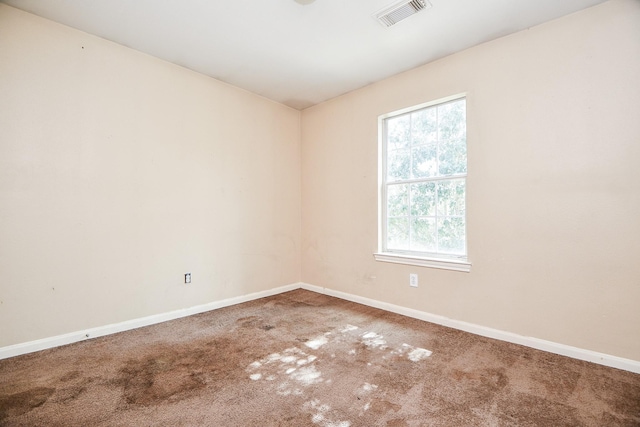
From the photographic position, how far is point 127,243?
2721mm

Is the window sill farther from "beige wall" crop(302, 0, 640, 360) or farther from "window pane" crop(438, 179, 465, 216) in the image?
"window pane" crop(438, 179, 465, 216)

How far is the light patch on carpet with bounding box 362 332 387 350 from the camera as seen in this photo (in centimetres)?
236

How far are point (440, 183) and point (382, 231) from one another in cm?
86

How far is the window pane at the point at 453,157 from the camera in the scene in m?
2.80

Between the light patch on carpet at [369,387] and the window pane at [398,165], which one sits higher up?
the window pane at [398,165]

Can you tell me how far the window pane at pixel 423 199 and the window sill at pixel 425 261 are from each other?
0.48 m

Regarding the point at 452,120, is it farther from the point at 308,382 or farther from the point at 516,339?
the point at 308,382

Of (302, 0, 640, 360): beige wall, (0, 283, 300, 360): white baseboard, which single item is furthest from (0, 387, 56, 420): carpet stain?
(302, 0, 640, 360): beige wall

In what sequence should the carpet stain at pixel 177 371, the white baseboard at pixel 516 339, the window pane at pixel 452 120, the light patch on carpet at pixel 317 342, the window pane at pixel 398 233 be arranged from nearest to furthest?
the carpet stain at pixel 177 371 → the white baseboard at pixel 516 339 → the light patch on carpet at pixel 317 342 → the window pane at pixel 452 120 → the window pane at pixel 398 233

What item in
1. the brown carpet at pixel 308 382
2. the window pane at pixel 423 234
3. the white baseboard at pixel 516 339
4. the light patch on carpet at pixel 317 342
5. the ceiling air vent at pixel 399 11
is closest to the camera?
the brown carpet at pixel 308 382

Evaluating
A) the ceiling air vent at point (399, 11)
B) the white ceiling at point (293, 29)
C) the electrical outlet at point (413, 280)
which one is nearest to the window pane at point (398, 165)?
the white ceiling at point (293, 29)

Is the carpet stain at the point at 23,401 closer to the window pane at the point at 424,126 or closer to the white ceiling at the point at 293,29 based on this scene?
the white ceiling at the point at 293,29

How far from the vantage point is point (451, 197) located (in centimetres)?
287

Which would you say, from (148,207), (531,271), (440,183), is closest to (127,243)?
(148,207)
